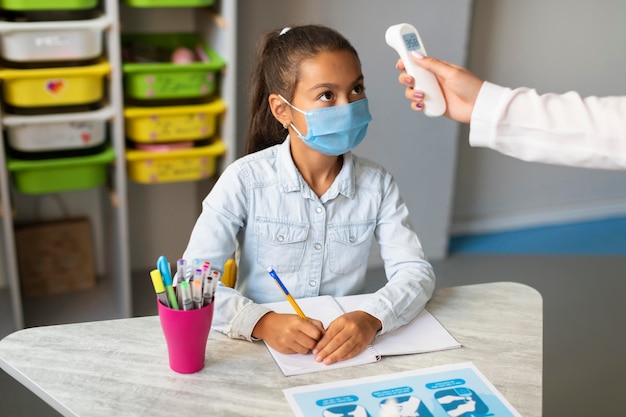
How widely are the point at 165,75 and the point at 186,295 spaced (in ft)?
A: 4.67

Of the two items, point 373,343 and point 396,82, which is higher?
point 396,82

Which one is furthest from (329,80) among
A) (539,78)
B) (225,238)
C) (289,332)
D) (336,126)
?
(539,78)

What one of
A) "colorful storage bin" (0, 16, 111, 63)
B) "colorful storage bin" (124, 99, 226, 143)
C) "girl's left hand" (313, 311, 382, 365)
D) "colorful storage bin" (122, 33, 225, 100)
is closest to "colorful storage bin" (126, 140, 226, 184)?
"colorful storage bin" (124, 99, 226, 143)

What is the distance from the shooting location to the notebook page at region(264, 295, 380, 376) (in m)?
1.24

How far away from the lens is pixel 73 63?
2.45 metres

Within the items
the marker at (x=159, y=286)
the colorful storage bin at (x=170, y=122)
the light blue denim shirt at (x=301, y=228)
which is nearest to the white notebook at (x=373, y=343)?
the light blue denim shirt at (x=301, y=228)

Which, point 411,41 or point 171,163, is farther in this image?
point 171,163

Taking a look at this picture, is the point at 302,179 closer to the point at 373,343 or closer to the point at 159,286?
the point at 373,343

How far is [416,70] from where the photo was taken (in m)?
1.38

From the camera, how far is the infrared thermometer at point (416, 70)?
4.51 ft

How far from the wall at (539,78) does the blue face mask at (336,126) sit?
6.38 ft

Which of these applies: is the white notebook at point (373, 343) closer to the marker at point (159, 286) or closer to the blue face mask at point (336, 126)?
the marker at point (159, 286)

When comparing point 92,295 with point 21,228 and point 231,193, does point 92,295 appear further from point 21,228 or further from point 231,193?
point 231,193

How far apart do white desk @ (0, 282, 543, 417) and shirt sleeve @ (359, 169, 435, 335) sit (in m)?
0.07
